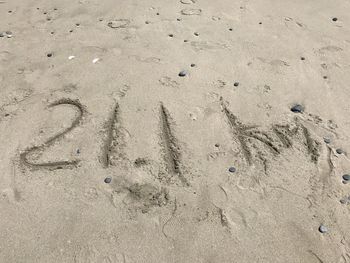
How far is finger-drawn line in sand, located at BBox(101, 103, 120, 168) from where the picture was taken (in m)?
3.21

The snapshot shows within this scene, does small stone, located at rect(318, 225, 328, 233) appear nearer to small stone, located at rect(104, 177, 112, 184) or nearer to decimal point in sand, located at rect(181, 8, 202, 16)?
small stone, located at rect(104, 177, 112, 184)

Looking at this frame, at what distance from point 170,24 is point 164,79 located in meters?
1.13

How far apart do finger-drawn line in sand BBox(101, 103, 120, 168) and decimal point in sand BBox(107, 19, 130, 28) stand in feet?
5.01

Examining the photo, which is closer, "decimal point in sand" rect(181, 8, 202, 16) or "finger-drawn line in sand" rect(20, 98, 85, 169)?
"finger-drawn line in sand" rect(20, 98, 85, 169)

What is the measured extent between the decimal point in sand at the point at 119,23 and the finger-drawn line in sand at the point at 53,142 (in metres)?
1.47

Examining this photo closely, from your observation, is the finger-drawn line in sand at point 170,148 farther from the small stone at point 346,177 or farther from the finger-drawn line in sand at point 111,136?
the small stone at point 346,177

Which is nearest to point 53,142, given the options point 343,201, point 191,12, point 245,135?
point 245,135

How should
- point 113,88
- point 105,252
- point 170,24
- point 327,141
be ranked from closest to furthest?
1. point 105,252
2. point 327,141
3. point 113,88
4. point 170,24

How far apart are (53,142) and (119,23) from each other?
2.08 metres

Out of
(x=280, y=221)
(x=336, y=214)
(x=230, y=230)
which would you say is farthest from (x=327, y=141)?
(x=230, y=230)

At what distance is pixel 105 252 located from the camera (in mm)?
2627

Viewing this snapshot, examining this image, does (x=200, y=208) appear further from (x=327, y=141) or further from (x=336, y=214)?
(x=327, y=141)

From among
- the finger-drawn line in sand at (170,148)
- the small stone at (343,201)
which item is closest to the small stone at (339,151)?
the small stone at (343,201)

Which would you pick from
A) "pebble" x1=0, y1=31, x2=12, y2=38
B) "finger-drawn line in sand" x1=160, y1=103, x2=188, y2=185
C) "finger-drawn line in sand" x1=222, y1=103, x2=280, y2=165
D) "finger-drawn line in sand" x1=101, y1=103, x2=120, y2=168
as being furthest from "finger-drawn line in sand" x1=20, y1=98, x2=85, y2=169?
"pebble" x1=0, y1=31, x2=12, y2=38
